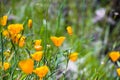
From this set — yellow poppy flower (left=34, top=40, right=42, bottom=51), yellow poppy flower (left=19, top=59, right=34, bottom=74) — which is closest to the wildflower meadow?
yellow poppy flower (left=34, top=40, right=42, bottom=51)

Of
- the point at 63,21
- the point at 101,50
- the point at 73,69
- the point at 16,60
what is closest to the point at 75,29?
the point at 63,21

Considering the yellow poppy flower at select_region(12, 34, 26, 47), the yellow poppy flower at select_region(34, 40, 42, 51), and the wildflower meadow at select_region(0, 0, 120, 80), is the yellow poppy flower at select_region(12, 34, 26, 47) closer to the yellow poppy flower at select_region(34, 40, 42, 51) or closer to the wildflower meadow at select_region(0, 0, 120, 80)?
the yellow poppy flower at select_region(34, 40, 42, 51)

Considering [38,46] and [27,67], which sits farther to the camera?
[38,46]

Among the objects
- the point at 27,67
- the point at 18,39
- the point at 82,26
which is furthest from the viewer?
the point at 82,26

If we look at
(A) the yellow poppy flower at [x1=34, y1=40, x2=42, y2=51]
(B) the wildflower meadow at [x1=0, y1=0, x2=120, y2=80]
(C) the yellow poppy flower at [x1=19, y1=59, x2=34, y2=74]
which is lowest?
(B) the wildflower meadow at [x1=0, y1=0, x2=120, y2=80]

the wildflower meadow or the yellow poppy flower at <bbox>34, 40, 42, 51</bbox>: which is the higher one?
the yellow poppy flower at <bbox>34, 40, 42, 51</bbox>

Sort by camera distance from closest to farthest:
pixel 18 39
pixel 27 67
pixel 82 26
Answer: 1. pixel 27 67
2. pixel 18 39
3. pixel 82 26

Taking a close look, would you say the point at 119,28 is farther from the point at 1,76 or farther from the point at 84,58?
the point at 1,76

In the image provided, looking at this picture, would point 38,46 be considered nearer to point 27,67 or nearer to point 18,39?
point 18,39

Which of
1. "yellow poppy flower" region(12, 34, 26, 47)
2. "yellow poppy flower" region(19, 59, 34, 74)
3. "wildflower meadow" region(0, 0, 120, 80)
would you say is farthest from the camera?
"wildflower meadow" region(0, 0, 120, 80)

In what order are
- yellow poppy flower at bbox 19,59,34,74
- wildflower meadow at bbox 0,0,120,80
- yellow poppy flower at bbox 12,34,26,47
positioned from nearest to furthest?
yellow poppy flower at bbox 19,59,34,74 → yellow poppy flower at bbox 12,34,26,47 → wildflower meadow at bbox 0,0,120,80

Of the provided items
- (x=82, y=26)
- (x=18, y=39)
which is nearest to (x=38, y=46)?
(x=18, y=39)
